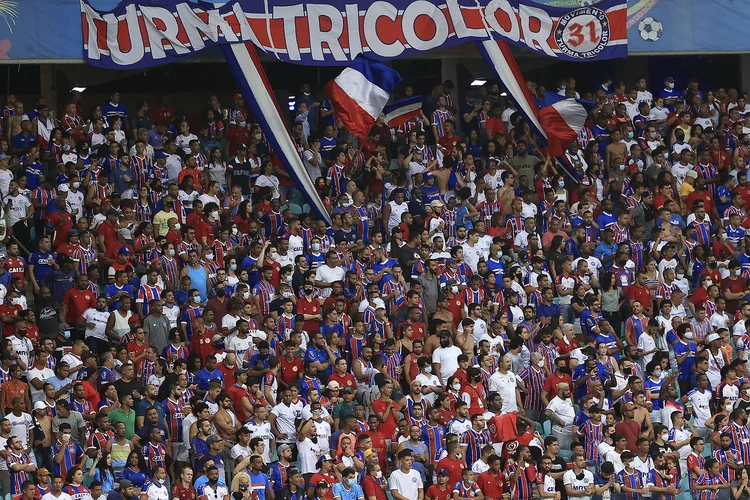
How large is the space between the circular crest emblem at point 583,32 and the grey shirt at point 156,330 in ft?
30.4

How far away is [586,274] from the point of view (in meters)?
22.8

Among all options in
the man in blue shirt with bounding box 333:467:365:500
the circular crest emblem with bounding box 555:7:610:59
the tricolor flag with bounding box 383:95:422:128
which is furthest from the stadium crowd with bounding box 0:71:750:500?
the circular crest emblem with bounding box 555:7:610:59

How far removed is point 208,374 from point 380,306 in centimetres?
283

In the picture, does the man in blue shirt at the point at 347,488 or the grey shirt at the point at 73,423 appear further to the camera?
the grey shirt at the point at 73,423

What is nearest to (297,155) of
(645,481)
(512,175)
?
(512,175)

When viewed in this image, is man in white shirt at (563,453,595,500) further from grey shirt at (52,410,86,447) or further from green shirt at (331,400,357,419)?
grey shirt at (52,410,86,447)

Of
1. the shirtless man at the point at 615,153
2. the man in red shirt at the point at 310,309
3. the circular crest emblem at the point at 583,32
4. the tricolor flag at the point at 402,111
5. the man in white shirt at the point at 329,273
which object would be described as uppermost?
the circular crest emblem at the point at 583,32

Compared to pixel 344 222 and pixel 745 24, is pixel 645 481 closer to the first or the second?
pixel 344 222

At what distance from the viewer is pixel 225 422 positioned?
61.8 ft

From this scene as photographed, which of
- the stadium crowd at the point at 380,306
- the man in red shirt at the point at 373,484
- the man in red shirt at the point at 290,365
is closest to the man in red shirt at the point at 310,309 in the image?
the stadium crowd at the point at 380,306

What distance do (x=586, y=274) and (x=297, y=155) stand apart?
4.73 m

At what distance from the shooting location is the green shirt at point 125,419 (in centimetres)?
1862

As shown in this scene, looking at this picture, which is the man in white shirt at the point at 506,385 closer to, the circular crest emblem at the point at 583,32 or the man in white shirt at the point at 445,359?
Result: the man in white shirt at the point at 445,359

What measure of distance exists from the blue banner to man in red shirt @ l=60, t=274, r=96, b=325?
16.7 feet
